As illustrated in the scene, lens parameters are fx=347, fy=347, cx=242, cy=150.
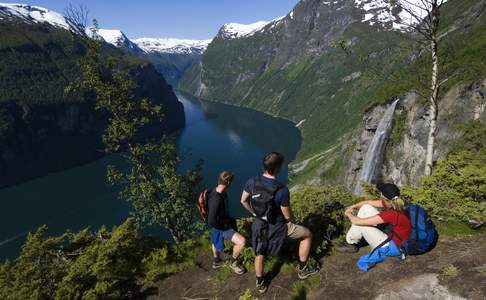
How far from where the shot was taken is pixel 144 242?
1381 cm

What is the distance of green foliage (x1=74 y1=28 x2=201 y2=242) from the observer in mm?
19703

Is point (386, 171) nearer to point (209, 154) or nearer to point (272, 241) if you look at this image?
point (272, 241)

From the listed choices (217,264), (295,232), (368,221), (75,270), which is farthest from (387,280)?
A: (75,270)

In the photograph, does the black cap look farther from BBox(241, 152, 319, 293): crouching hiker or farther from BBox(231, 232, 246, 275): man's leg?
BBox(231, 232, 246, 275): man's leg

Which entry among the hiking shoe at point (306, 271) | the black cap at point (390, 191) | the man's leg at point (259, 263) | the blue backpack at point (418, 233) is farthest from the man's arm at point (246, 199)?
the blue backpack at point (418, 233)

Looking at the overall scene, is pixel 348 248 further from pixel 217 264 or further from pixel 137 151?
pixel 137 151

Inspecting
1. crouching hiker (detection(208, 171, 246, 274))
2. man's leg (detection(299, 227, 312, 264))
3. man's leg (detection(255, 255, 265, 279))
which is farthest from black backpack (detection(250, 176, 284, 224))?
crouching hiker (detection(208, 171, 246, 274))

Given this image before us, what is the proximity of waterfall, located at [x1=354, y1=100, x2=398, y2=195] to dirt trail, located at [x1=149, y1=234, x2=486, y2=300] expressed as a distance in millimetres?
68403

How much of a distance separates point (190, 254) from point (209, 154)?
6949 inches

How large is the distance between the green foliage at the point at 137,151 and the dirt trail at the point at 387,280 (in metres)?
10.2

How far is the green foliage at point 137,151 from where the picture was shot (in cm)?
1970

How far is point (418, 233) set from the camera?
914 centimetres

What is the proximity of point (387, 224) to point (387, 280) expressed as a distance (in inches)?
60.8

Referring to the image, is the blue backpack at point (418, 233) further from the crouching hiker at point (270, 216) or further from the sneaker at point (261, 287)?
the sneaker at point (261, 287)
